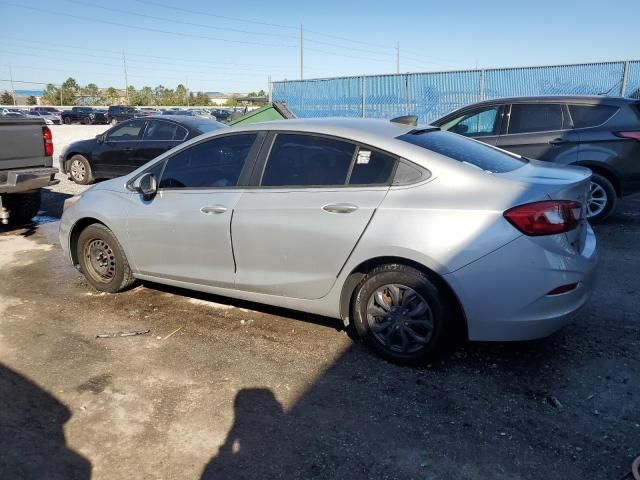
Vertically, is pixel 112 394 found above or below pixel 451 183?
below

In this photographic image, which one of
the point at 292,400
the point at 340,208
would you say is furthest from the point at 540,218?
the point at 292,400

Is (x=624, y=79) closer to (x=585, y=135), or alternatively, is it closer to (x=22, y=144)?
(x=585, y=135)

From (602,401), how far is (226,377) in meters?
2.27

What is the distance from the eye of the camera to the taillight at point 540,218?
310cm

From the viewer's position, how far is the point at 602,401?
10.3 feet

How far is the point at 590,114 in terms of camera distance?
7141 millimetres

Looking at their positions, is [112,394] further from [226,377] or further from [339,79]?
[339,79]

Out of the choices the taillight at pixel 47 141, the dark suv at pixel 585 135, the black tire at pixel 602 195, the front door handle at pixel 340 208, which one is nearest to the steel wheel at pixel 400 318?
the front door handle at pixel 340 208

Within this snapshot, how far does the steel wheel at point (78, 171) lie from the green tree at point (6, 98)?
8786 cm

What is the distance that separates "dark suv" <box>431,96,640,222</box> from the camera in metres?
6.97

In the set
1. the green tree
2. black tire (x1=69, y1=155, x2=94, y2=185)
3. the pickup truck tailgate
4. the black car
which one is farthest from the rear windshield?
the green tree

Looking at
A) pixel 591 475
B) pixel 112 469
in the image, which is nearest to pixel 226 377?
pixel 112 469

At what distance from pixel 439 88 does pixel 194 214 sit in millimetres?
11960

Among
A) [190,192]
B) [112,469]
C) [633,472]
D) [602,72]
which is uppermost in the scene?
[602,72]
